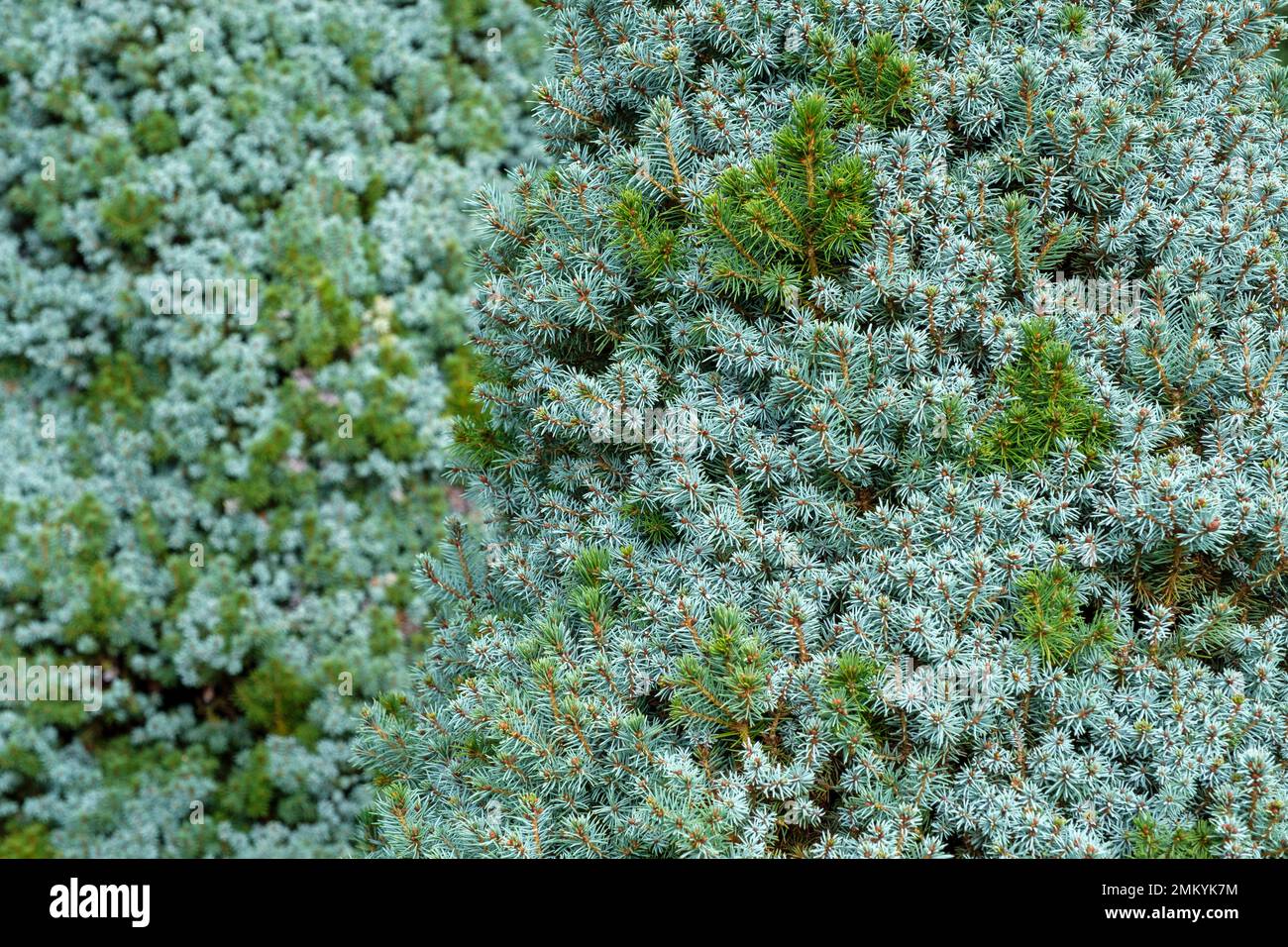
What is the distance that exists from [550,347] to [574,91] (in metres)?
0.59

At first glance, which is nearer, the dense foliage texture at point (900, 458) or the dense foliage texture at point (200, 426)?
the dense foliage texture at point (900, 458)

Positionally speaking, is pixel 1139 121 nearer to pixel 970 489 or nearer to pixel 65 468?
pixel 970 489

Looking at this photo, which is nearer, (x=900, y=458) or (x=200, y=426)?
(x=900, y=458)

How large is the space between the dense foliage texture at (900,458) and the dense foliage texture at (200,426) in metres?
2.55

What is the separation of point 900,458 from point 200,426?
3.55 m

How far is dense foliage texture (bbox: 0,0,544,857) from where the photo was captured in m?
4.73

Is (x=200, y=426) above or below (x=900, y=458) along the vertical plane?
above

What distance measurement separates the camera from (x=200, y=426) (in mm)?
4758

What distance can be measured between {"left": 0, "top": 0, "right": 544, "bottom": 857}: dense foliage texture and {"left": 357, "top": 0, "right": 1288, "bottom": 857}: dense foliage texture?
2548mm

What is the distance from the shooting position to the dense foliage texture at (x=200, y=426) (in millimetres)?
4730

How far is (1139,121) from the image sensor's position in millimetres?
2189

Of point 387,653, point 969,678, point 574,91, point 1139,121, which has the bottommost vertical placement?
point 387,653

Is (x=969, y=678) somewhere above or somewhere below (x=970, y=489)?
below
